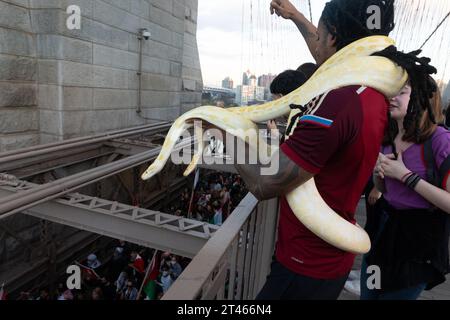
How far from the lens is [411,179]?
6.20 feet

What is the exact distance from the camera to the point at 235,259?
175cm

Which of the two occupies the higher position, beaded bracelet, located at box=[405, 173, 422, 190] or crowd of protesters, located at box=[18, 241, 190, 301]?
beaded bracelet, located at box=[405, 173, 422, 190]

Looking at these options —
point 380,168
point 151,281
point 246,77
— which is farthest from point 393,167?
point 246,77

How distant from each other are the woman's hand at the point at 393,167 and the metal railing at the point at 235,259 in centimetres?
81

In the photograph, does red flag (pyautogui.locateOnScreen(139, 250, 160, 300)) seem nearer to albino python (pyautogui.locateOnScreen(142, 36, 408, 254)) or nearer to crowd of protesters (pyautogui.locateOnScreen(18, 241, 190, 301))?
crowd of protesters (pyautogui.locateOnScreen(18, 241, 190, 301))

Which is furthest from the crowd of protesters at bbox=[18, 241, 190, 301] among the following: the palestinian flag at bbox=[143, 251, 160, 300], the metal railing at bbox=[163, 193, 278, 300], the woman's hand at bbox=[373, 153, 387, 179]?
the woman's hand at bbox=[373, 153, 387, 179]

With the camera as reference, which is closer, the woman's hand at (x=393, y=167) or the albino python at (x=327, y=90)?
the albino python at (x=327, y=90)

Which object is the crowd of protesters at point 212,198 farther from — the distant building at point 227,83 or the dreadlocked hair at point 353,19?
the distant building at point 227,83

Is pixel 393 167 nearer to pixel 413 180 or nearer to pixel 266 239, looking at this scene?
A: pixel 413 180

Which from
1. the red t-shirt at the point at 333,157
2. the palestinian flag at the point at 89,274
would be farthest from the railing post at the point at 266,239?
the palestinian flag at the point at 89,274

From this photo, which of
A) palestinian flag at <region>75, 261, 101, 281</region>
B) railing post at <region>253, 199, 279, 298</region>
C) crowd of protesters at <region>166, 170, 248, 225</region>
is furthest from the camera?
crowd of protesters at <region>166, 170, 248, 225</region>

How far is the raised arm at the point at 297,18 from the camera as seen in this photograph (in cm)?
195

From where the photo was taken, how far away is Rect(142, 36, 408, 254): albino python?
127 centimetres
